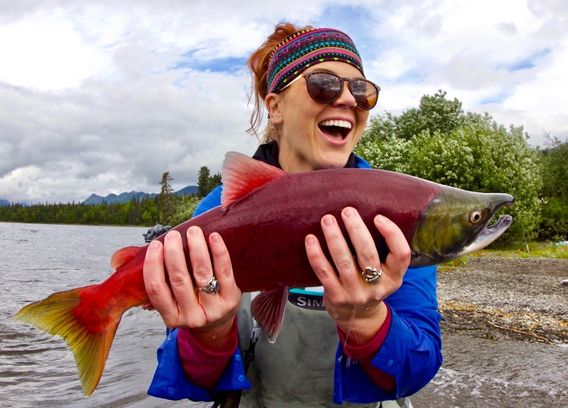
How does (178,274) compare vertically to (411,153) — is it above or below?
below

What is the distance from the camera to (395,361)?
2666mm

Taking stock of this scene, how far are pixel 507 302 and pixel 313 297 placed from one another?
10.8 metres

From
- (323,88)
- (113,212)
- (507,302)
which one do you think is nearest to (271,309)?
(323,88)

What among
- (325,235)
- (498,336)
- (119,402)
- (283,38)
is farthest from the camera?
(498,336)

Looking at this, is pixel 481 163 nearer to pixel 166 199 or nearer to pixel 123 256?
pixel 123 256

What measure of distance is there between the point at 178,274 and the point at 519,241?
1371 inches

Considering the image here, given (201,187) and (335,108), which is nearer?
(335,108)

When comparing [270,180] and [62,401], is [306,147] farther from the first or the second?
[62,401]

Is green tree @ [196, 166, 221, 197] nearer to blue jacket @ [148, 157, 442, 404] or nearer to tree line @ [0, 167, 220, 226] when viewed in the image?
tree line @ [0, 167, 220, 226]

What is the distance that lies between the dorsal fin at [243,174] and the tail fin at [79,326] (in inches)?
32.1

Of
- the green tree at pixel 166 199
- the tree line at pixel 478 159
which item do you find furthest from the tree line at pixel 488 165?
the green tree at pixel 166 199

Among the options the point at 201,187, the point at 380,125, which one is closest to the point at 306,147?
the point at 380,125

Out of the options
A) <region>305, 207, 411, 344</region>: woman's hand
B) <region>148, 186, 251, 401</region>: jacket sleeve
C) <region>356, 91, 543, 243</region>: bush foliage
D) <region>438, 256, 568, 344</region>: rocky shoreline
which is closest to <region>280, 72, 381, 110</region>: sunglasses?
<region>305, 207, 411, 344</region>: woman's hand

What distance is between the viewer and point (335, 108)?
3393 mm
